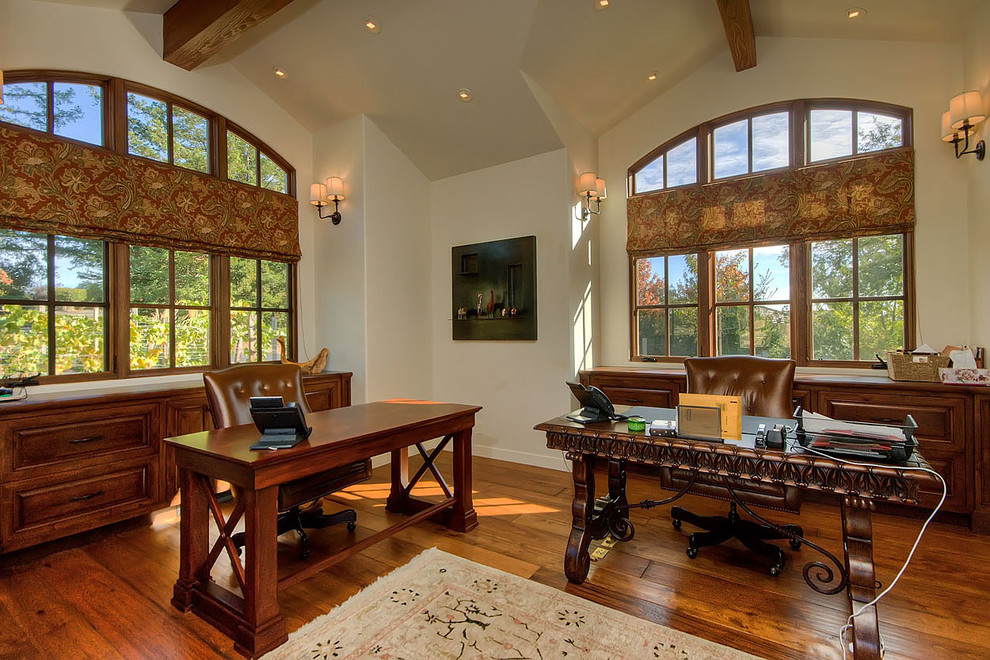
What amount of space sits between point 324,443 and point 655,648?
1555mm

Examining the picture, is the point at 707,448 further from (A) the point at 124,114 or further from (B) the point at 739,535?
(A) the point at 124,114

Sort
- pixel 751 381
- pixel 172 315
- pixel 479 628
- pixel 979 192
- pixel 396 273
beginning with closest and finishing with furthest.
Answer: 1. pixel 479 628
2. pixel 751 381
3. pixel 979 192
4. pixel 172 315
5. pixel 396 273

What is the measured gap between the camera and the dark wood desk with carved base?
1571 mm

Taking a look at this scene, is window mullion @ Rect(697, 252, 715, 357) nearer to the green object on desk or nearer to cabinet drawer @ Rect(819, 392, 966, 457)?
cabinet drawer @ Rect(819, 392, 966, 457)

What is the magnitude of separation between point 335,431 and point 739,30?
3.81 m

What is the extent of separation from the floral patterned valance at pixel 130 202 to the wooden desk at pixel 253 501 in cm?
197

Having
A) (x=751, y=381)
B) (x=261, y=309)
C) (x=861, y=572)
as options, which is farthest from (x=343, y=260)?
(x=861, y=572)

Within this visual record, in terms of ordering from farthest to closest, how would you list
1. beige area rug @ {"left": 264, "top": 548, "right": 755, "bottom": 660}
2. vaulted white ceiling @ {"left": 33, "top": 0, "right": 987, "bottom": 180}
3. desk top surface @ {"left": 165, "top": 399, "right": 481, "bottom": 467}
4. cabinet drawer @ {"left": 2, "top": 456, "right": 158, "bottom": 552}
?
1. vaulted white ceiling @ {"left": 33, "top": 0, "right": 987, "bottom": 180}
2. cabinet drawer @ {"left": 2, "top": 456, "right": 158, "bottom": 552}
3. desk top surface @ {"left": 165, "top": 399, "right": 481, "bottom": 467}
4. beige area rug @ {"left": 264, "top": 548, "right": 755, "bottom": 660}

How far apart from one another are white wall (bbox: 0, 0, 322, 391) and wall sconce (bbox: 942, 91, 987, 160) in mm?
4975

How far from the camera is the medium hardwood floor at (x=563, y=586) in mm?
Answer: 1845

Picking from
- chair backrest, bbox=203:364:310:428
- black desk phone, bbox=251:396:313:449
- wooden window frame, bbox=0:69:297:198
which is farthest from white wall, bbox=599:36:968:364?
wooden window frame, bbox=0:69:297:198

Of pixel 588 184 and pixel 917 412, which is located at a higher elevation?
pixel 588 184

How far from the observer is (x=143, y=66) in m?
3.45

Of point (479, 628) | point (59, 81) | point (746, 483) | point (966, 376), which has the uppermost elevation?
point (59, 81)
